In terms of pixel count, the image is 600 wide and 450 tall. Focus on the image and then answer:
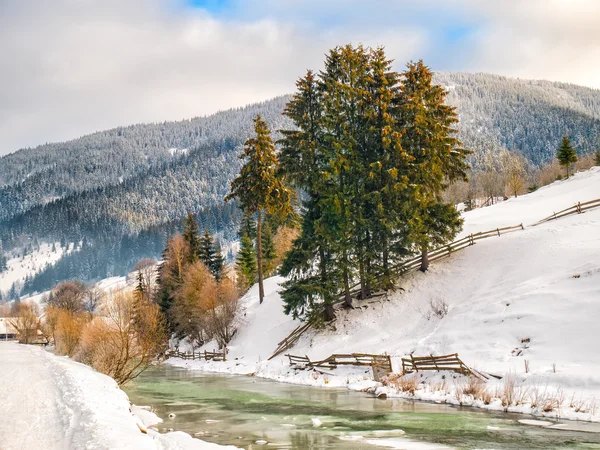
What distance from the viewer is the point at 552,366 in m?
22.1

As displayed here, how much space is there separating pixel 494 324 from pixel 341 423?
13.2 meters

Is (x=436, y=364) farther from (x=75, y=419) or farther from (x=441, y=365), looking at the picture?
(x=75, y=419)

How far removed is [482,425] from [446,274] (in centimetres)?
2188

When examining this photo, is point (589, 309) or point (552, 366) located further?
point (589, 309)

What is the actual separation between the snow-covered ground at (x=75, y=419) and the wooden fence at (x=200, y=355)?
71.4ft

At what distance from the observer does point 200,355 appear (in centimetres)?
5134

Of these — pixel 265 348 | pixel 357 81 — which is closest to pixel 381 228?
pixel 357 81

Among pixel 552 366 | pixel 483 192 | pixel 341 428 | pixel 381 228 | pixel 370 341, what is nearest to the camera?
pixel 341 428

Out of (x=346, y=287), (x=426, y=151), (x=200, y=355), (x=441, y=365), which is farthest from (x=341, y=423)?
(x=200, y=355)

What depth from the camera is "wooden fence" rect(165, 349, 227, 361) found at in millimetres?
46844

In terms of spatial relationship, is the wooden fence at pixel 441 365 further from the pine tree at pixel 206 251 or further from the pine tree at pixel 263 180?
the pine tree at pixel 206 251

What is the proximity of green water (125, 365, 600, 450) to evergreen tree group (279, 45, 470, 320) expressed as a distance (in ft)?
36.3

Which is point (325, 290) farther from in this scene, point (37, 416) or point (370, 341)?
point (37, 416)

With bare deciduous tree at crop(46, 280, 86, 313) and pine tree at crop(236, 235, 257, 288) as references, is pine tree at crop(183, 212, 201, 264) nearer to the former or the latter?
pine tree at crop(236, 235, 257, 288)
